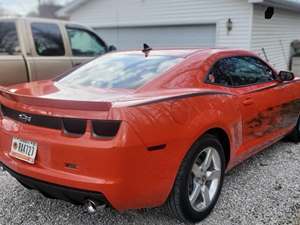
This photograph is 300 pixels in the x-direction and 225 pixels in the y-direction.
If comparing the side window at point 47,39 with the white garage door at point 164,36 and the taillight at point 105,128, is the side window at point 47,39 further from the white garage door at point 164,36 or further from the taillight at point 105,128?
the white garage door at point 164,36

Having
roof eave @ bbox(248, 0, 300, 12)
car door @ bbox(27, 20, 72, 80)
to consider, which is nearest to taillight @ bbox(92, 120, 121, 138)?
car door @ bbox(27, 20, 72, 80)

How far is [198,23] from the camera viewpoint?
12.6 metres

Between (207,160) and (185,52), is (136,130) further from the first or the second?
(185,52)

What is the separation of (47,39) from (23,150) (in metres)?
3.93

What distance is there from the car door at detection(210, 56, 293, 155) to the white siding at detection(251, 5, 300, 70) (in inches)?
301

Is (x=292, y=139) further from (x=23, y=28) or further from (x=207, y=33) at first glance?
(x=207, y=33)

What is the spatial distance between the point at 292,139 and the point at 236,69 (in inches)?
83.9

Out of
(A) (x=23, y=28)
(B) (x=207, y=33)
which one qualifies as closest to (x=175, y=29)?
(B) (x=207, y=33)

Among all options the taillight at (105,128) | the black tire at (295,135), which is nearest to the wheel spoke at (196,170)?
the taillight at (105,128)

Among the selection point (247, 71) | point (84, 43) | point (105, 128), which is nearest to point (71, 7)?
point (84, 43)

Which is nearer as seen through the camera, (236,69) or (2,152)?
(2,152)

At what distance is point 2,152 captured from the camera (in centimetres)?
309

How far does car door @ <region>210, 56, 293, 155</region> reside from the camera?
12.3 feet

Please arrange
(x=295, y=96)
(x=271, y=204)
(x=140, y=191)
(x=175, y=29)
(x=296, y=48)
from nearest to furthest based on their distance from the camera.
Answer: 1. (x=140, y=191)
2. (x=271, y=204)
3. (x=295, y=96)
4. (x=175, y=29)
5. (x=296, y=48)
